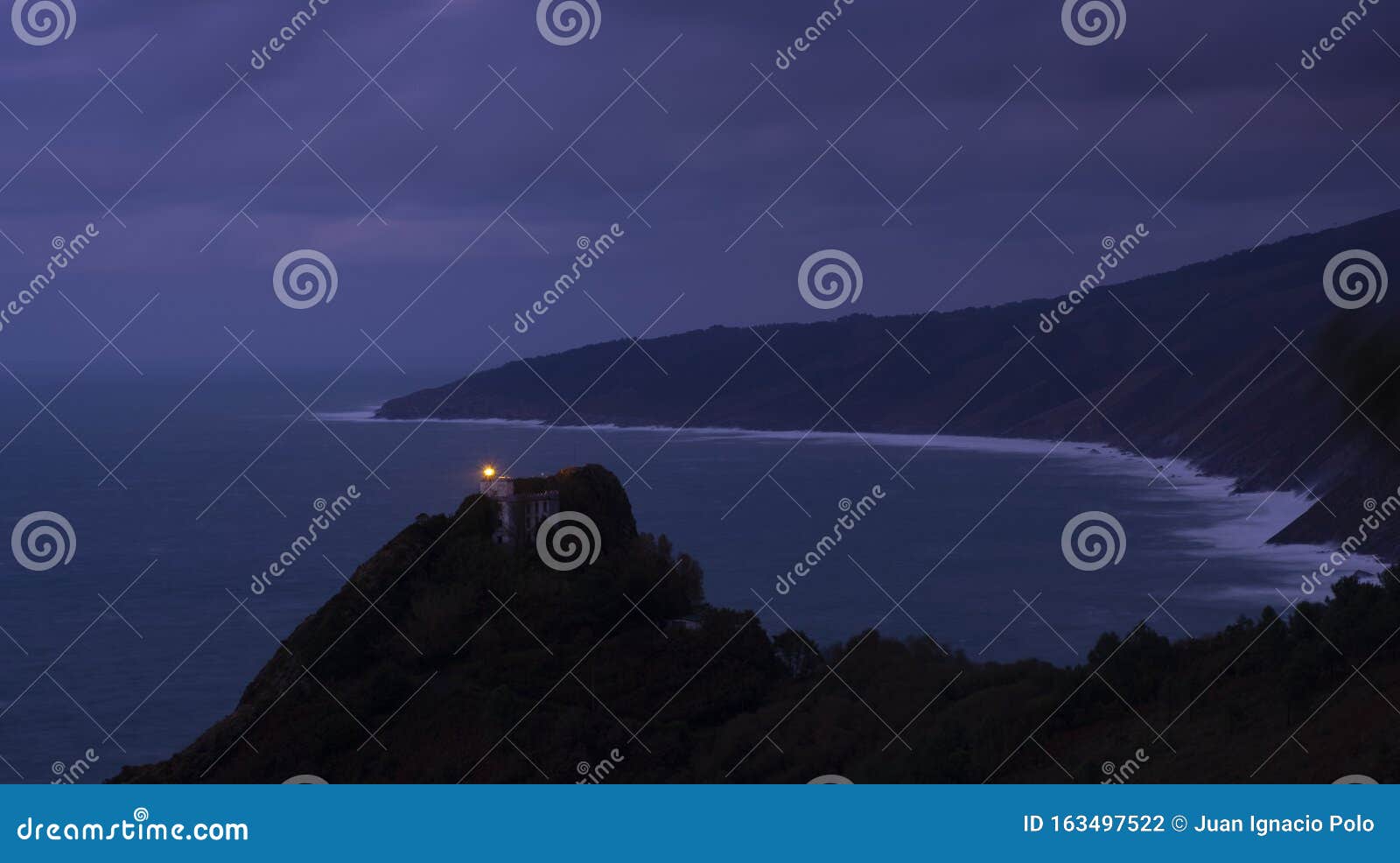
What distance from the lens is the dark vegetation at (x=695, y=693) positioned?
39.6 ft

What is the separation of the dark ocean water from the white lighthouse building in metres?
5.40

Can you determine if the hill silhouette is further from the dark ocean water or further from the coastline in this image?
the dark ocean water

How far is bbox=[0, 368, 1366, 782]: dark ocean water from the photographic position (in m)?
25.5

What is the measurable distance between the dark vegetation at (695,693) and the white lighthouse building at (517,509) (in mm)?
230

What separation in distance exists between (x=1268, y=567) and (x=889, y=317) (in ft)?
160

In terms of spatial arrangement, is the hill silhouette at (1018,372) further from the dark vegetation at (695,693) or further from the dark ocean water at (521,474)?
the dark vegetation at (695,693)

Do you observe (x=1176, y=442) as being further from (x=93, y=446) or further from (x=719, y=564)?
(x=93, y=446)

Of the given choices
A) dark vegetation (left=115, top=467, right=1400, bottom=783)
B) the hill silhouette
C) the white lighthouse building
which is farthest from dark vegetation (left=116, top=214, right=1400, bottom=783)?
the hill silhouette

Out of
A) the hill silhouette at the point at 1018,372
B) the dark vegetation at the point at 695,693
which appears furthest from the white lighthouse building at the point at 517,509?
the hill silhouette at the point at 1018,372

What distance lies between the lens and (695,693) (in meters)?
15.6

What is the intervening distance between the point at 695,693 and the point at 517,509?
4.16 meters

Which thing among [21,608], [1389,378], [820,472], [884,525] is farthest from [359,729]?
[820,472]

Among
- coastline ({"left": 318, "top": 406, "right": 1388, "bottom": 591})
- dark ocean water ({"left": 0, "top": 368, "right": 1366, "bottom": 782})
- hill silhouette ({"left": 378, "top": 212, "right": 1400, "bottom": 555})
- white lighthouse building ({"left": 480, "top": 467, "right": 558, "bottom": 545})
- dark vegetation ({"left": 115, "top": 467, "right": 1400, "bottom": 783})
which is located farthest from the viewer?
hill silhouette ({"left": 378, "top": 212, "right": 1400, "bottom": 555})

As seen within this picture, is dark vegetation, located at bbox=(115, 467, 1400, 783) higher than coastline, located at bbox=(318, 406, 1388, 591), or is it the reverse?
coastline, located at bbox=(318, 406, 1388, 591)
